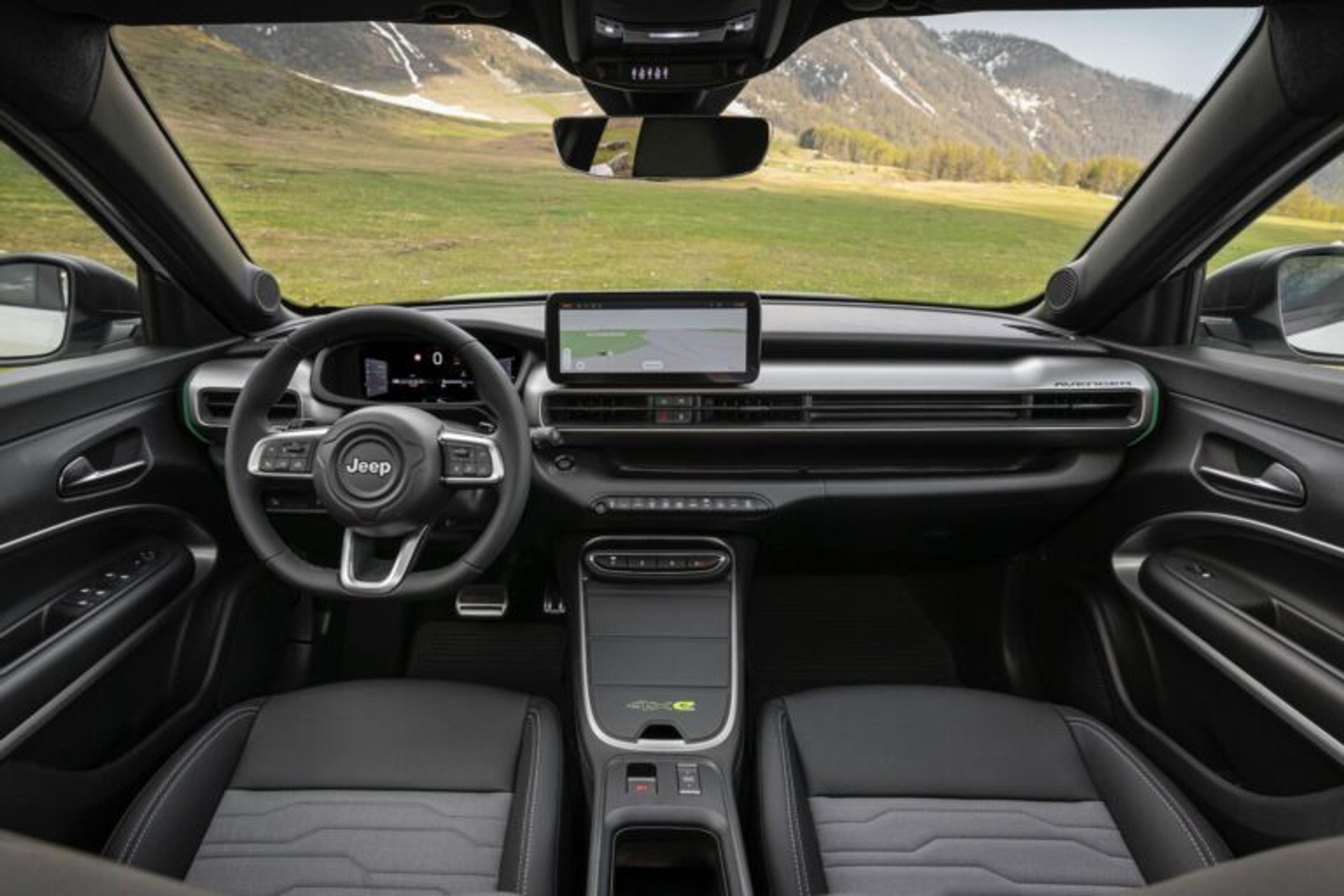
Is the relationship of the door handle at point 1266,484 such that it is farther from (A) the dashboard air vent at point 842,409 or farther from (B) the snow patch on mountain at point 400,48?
(B) the snow patch on mountain at point 400,48

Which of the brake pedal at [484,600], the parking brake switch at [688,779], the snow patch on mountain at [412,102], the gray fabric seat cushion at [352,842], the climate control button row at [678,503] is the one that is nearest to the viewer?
the gray fabric seat cushion at [352,842]

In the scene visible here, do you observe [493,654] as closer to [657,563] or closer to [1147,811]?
[657,563]

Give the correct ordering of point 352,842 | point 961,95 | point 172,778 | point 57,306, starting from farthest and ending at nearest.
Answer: point 961,95
point 57,306
point 172,778
point 352,842

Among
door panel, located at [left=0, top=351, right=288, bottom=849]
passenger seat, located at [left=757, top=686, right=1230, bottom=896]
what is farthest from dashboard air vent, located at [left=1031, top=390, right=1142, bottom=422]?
door panel, located at [left=0, top=351, right=288, bottom=849]

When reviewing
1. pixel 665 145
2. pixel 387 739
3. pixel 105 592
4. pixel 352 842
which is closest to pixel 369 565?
pixel 387 739

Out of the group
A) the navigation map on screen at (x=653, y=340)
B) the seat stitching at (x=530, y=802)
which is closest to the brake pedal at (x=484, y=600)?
the seat stitching at (x=530, y=802)

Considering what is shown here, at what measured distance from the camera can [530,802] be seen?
198 cm

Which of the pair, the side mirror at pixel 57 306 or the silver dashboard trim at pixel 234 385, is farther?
the silver dashboard trim at pixel 234 385

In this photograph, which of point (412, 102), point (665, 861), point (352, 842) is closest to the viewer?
point (352, 842)

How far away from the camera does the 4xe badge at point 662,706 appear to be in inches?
96.7

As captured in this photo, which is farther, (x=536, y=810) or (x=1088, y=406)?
(x=1088, y=406)

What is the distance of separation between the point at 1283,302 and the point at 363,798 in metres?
2.44

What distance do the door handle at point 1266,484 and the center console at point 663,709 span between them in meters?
1.20

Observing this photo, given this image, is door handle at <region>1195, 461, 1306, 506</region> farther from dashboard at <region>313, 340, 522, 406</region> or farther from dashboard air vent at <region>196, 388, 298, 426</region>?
dashboard air vent at <region>196, 388, 298, 426</region>
